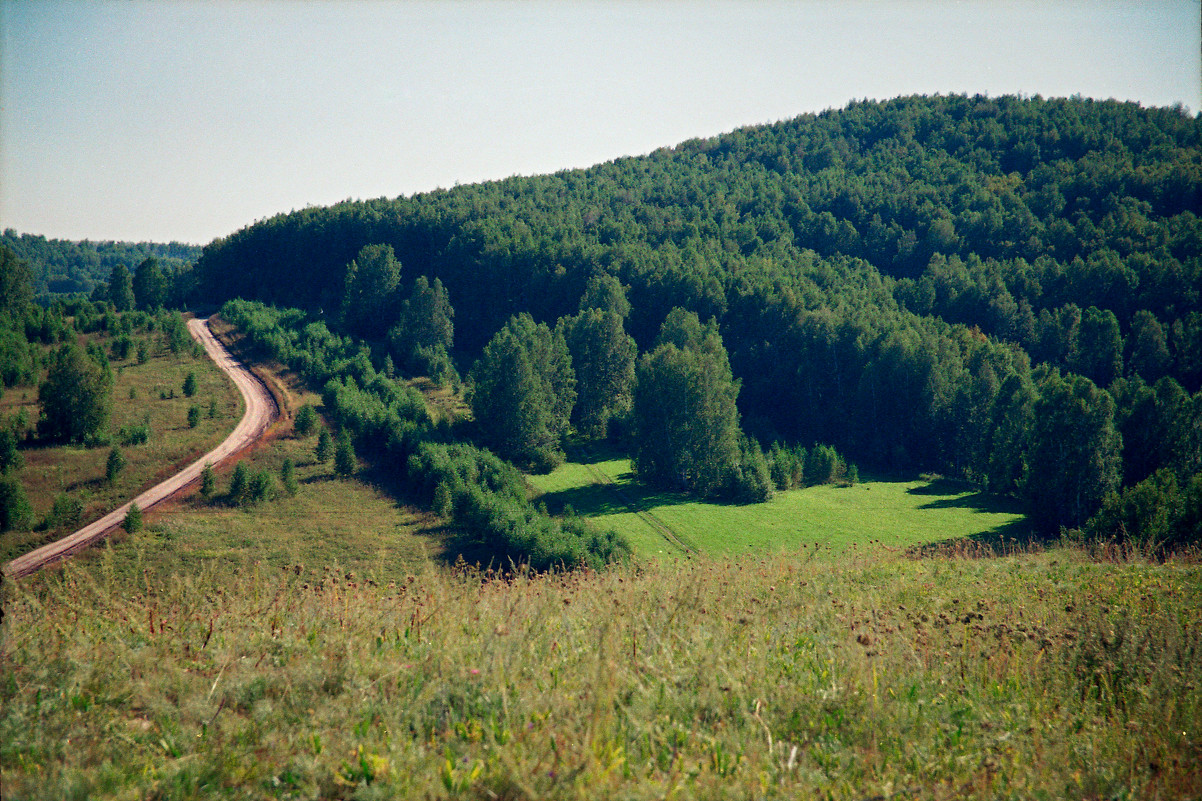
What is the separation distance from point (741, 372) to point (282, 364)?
51.4 m

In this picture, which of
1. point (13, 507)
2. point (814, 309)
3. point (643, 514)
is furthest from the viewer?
point (814, 309)

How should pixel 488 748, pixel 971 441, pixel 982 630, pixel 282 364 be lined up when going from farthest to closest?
pixel 282 364 < pixel 971 441 < pixel 982 630 < pixel 488 748

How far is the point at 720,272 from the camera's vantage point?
84.2 m

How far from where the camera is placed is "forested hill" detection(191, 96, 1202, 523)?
6191 centimetres

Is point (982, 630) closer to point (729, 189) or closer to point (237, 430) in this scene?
point (237, 430)

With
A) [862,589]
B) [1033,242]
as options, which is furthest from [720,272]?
[862,589]

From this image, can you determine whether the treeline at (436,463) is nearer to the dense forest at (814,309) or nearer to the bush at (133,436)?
the dense forest at (814,309)

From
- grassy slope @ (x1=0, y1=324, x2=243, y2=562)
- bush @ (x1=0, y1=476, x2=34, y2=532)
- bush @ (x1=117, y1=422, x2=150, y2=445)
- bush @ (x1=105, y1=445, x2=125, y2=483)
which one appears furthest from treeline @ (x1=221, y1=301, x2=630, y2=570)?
bush @ (x1=0, y1=476, x2=34, y2=532)

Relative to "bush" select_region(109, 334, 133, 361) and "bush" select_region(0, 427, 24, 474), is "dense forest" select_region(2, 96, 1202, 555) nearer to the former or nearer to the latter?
"bush" select_region(109, 334, 133, 361)

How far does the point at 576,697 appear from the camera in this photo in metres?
5.26

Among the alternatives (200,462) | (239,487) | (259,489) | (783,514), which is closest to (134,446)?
(200,462)

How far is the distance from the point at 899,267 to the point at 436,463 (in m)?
91.9

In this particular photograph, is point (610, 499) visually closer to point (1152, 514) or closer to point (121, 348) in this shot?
point (1152, 514)

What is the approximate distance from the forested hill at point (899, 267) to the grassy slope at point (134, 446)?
119 feet
